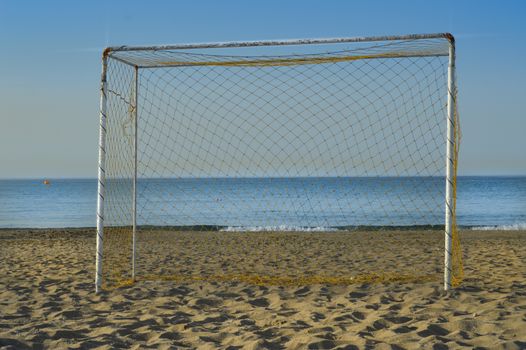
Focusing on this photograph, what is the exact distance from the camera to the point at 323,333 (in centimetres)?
480

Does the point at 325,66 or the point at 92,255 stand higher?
the point at 325,66

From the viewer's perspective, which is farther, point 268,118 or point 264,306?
point 268,118

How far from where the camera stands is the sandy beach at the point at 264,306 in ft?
15.4

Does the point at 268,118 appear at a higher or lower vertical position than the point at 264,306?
higher

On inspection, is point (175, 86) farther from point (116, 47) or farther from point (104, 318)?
point (104, 318)

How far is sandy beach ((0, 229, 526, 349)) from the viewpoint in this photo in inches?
185

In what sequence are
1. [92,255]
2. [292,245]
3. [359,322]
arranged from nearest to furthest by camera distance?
[359,322] < [92,255] < [292,245]

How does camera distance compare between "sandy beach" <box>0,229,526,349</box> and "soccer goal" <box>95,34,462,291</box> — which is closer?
"sandy beach" <box>0,229,526,349</box>

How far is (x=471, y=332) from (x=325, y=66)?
462cm

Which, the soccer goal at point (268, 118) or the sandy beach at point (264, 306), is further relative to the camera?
the soccer goal at point (268, 118)

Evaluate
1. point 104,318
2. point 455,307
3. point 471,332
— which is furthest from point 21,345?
point 455,307

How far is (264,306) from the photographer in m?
6.10

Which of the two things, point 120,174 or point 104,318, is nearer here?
point 104,318

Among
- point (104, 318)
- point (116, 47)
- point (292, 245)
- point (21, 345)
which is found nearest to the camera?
point (21, 345)
